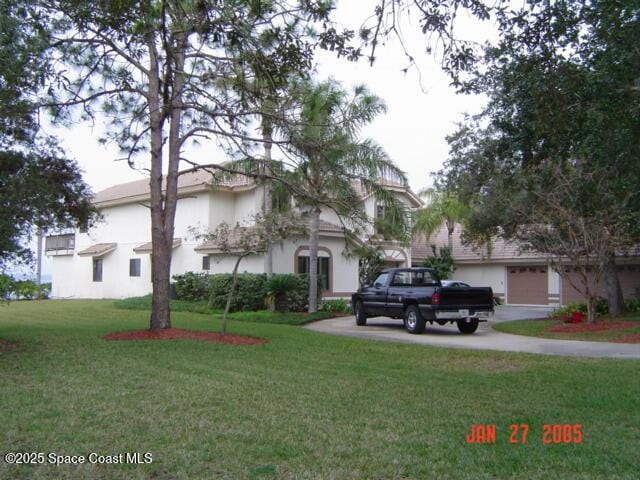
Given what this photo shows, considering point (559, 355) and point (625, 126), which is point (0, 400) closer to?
point (625, 126)

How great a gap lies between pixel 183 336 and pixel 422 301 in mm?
6444

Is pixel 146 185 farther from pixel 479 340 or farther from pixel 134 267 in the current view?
pixel 479 340

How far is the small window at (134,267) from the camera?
3180 centimetres

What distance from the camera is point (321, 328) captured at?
1945 cm

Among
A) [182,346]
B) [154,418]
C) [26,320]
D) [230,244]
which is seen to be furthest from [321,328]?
[154,418]

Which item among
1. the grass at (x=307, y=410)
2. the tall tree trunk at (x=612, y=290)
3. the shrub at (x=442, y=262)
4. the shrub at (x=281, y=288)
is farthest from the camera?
the shrub at (x=442, y=262)

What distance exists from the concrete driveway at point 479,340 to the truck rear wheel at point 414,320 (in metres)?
0.21

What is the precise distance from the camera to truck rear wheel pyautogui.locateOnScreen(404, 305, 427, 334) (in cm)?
1719

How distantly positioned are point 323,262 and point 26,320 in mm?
12008

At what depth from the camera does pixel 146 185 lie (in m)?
33.8

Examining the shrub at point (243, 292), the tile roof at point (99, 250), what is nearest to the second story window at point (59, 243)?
the tile roof at point (99, 250)

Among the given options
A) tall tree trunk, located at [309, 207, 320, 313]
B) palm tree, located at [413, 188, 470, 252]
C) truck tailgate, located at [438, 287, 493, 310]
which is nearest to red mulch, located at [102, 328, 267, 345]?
truck tailgate, located at [438, 287, 493, 310]

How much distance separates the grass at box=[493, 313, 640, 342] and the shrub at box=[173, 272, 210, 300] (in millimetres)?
11826

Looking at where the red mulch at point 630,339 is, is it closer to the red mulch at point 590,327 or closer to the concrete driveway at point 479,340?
the concrete driveway at point 479,340
